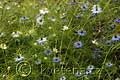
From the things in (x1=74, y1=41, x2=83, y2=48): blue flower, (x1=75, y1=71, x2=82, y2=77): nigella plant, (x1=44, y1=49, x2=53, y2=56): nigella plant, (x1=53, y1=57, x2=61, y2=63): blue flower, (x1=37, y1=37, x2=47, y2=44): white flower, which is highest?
(x1=37, y1=37, x2=47, y2=44): white flower

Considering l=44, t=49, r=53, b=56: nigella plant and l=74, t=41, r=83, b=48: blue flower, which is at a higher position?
l=74, t=41, r=83, b=48: blue flower

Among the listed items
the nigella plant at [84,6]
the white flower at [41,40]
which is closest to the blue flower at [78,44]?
the white flower at [41,40]

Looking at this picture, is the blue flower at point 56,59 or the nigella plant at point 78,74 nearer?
the nigella plant at point 78,74

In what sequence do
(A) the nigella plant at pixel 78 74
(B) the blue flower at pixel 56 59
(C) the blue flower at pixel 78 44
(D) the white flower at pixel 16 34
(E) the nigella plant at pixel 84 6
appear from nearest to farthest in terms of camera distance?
1. (A) the nigella plant at pixel 78 74
2. (B) the blue flower at pixel 56 59
3. (C) the blue flower at pixel 78 44
4. (D) the white flower at pixel 16 34
5. (E) the nigella plant at pixel 84 6

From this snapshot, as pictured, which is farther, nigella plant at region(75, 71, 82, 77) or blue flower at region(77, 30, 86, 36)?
blue flower at region(77, 30, 86, 36)

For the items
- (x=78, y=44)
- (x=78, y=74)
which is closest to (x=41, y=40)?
(x=78, y=44)

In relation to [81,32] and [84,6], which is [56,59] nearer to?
[81,32]

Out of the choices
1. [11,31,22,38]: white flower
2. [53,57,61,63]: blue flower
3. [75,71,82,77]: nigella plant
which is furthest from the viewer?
[11,31,22,38]: white flower

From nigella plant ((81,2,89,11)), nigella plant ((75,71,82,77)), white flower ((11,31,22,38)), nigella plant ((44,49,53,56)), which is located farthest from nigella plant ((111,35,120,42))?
white flower ((11,31,22,38))

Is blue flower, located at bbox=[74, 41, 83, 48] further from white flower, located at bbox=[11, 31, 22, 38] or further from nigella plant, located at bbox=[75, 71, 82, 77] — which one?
white flower, located at bbox=[11, 31, 22, 38]

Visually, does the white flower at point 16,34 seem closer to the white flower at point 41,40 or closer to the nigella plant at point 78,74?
the white flower at point 41,40

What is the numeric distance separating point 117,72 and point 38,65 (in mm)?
554

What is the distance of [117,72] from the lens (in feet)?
8.80

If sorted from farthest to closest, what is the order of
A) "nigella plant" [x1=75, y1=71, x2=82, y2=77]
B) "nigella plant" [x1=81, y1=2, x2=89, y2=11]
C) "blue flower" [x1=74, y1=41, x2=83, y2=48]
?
"nigella plant" [x1=81, y1=2, x2=89, y2=11] → "blue flower" [x1=74, y1=41, x2=83, y2=48] → "nigella plant" [x1=75, y1=71, x2=82, y2=77]
